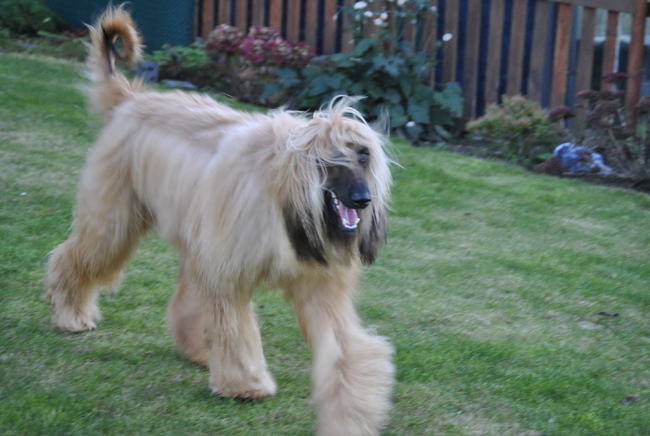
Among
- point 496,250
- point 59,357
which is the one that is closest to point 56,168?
point 59,357

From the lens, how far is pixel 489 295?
4.86 m

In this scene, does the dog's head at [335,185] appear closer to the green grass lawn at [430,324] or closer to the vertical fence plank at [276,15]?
the green grass lawn at [430,324]

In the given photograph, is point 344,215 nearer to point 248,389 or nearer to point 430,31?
point 248,389

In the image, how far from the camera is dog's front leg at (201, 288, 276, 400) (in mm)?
3422

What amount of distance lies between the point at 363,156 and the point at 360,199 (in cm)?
24

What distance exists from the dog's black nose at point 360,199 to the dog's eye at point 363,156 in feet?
0.60

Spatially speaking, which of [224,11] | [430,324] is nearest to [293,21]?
[224,11]

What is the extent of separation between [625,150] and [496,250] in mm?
2233

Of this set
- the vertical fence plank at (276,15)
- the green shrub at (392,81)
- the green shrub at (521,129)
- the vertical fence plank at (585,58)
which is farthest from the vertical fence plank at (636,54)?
the vertical fence plank at (276,15)

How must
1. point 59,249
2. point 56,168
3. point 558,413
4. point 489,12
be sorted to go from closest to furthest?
point 558,413 → point 59,249 → point 56,168 → point 489,12

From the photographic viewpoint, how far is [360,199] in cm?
305

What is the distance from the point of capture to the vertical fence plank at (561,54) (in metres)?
7.97

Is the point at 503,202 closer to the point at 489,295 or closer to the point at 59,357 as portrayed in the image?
the point at 489,295

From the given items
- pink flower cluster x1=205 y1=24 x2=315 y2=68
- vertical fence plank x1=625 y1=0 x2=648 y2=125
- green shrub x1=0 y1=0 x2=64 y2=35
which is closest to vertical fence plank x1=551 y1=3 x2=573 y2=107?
vertical fence plank x1=625 y1=0 x2=648 y2=125
